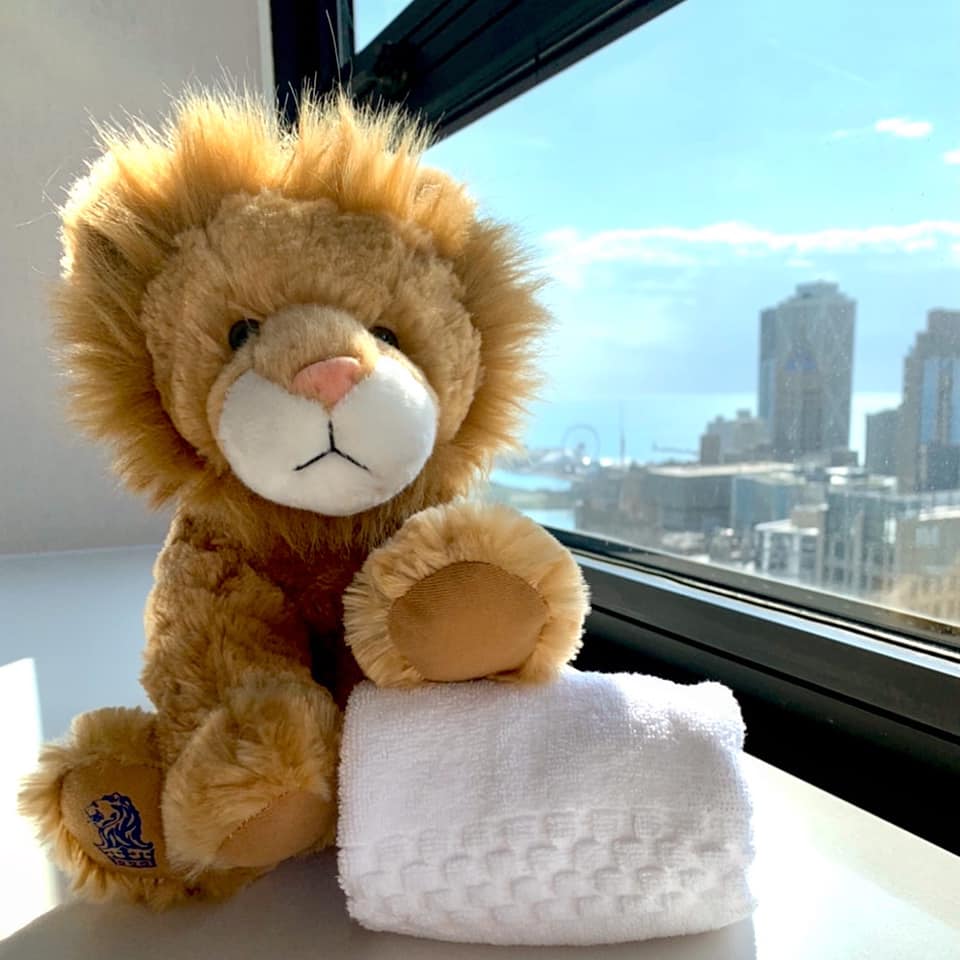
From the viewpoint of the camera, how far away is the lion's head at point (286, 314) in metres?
0.37

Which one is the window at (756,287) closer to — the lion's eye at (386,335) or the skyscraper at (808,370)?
the skyscraper at (808,370)

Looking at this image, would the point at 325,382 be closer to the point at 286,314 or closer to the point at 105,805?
the point at 286,314

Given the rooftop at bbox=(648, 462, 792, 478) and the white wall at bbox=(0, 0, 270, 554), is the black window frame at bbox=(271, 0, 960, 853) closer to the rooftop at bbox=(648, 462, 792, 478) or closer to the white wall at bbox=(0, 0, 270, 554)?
the rooftop at bbox=(648, 462, 792, 478)

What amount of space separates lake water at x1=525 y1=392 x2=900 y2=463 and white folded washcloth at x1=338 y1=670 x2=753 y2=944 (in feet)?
1.14

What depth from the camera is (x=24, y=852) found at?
457mm

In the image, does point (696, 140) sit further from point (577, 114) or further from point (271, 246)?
point (271, 246)

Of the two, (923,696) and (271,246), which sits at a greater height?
(271,246)

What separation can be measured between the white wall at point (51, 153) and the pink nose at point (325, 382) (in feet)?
3.10

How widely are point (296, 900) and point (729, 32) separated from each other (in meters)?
0.73

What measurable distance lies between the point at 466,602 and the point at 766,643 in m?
0.32

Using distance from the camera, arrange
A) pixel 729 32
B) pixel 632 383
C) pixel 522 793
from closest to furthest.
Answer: pixel 522 793 < pixel 729 32 < pixel 632 383

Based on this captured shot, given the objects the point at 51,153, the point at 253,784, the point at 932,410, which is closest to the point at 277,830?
the point at 253,784

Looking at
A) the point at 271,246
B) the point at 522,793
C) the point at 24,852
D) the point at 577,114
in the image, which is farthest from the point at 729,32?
the point at 24,852

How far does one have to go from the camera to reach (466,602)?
1.10 ft
